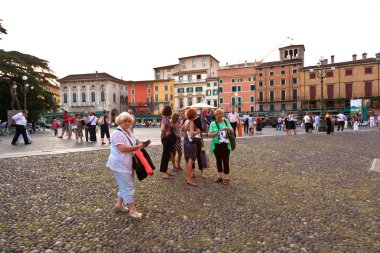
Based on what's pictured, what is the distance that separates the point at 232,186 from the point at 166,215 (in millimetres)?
1994

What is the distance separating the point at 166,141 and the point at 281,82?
59.8 meters

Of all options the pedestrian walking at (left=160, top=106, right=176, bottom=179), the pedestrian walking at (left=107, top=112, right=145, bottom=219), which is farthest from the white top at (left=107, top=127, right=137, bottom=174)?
the pedestrian walking at (left=160, top=106, right=176, bottom=179)

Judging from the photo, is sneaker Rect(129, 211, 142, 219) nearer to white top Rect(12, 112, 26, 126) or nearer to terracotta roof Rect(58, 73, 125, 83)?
white top Rect(12, 112, 26, 126)

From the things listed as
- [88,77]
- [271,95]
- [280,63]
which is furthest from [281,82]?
[88,77]

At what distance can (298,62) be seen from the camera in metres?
59.2

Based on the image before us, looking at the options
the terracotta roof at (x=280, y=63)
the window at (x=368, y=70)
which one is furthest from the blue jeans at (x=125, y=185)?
the terracotta roof at (x=280, y=63)

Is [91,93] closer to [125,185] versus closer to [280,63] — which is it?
[280,63]

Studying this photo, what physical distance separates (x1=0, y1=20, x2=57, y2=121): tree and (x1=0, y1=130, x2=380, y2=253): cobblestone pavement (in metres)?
28.9

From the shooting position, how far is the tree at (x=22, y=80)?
3044 cm

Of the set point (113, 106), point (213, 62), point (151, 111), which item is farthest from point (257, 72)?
point (113, 106)

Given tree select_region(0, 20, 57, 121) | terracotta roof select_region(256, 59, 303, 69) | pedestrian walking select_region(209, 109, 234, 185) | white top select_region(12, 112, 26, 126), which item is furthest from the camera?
terracotta roof select_region(256, 59, 303, 69)

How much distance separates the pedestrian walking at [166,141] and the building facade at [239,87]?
58.3m

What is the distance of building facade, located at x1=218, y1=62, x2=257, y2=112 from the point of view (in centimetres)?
6431

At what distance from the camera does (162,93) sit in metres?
74.4
